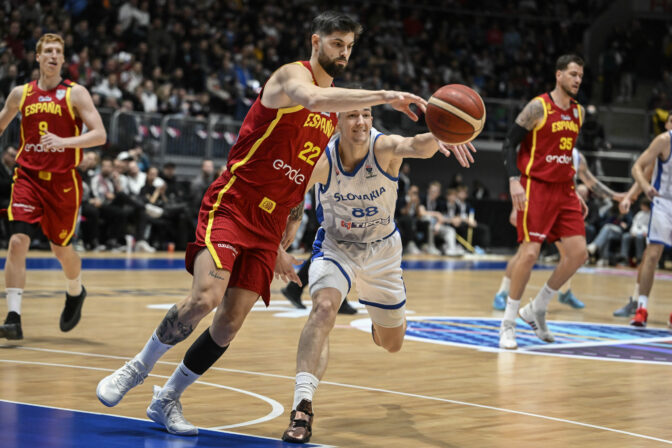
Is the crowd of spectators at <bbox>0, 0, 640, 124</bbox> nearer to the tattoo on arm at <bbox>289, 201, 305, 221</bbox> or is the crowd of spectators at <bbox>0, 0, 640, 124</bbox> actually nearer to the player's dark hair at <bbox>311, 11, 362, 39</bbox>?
the tattoo on arm at <bbox>289, 201, 305, 221</bbox>

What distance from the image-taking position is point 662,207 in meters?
9.54

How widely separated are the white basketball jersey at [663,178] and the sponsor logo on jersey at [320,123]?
5.72 m

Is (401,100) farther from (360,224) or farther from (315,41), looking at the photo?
(360,224)

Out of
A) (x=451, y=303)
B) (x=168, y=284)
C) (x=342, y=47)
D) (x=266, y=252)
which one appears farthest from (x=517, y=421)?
(x=168, y=284)

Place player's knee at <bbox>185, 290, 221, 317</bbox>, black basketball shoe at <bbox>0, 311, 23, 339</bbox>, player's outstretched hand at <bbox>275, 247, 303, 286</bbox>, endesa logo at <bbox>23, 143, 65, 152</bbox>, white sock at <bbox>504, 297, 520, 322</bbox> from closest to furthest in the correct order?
player's knee at <bbox>185, 290, 221, 317</bbox> → player's outstretched hand at <bbox>275, 247, 303, 286</bbox> → black basketball shoe at <bbox>0, 311, 23, 339</bbox> → endesa logo at <bbox>23, 143, 65, 152</bbox> → white sock at <bbox>504, 297, 520, 322</bbox>

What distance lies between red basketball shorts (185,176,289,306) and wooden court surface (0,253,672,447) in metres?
0.72

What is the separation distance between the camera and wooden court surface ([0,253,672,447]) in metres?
4.70

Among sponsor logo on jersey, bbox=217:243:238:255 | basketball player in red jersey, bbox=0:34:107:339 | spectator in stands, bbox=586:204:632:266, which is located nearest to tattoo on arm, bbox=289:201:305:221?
sponsor logo on jersey, bbox=217:243:238:255

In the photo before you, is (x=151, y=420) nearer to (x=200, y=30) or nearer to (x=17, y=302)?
(x=17, y=302)

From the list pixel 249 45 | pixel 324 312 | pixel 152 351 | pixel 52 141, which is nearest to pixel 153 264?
pixel 249 45

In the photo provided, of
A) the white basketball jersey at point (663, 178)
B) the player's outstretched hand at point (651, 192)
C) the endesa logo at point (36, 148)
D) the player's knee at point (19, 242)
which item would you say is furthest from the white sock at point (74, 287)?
the white basketball jersey at point (663, 178)

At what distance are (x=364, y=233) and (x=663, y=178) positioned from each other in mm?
5201

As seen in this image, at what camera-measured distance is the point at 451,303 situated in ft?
36.2

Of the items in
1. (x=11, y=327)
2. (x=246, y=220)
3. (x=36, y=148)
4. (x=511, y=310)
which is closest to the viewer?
(x=246, y=220)
